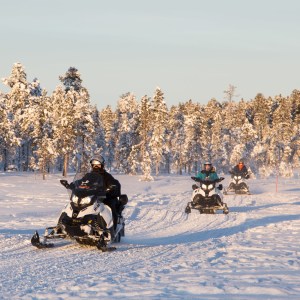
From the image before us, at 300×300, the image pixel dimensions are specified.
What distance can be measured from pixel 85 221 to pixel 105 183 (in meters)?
1.25

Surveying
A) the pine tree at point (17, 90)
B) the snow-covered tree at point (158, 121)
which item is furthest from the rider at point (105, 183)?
the snow-covered tree at point (158, 121)

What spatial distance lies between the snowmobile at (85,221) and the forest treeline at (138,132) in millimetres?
37228

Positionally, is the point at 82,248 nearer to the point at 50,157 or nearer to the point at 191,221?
the point at 191,221

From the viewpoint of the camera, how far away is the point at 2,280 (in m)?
6.33

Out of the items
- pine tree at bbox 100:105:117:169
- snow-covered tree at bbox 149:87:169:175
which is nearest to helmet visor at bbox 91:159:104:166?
snow-covered tree at bbox 149:87:169:175

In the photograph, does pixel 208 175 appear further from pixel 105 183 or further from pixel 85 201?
pixel 85 201

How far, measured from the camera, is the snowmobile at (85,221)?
898 centimetres

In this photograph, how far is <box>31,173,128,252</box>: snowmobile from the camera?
8984 mm

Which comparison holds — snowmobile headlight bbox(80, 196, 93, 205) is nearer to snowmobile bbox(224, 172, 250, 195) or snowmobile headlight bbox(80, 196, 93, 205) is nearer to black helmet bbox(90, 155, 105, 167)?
black helmet bbox(90, 155, 105, 167)

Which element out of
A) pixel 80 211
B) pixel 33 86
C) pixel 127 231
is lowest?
pixel 127 231

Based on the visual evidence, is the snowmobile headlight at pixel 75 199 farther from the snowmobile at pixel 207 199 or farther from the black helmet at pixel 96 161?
the snowmobile at pixel 207 199

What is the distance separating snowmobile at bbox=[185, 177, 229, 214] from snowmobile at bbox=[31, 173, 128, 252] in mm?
8658

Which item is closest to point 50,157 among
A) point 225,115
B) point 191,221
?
point 191,221

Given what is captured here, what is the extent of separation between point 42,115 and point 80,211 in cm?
3920
